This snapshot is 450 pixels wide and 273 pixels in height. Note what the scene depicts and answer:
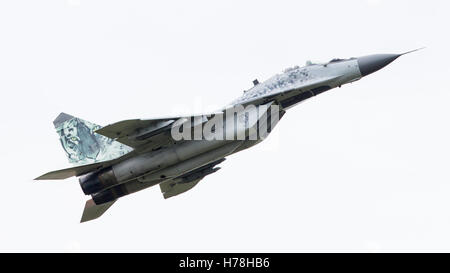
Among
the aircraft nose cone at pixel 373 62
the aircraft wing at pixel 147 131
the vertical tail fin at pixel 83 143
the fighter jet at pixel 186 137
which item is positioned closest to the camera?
the aircraft wing at pixel 147 131

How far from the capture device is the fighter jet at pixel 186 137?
2409 centimetres

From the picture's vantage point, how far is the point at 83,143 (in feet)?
84.2

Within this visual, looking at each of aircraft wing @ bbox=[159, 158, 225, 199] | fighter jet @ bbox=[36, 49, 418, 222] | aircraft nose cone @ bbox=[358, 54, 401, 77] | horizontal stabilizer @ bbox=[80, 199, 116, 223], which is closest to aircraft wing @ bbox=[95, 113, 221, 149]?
fighter jet @ bbox=[36, 49, 418, 222]

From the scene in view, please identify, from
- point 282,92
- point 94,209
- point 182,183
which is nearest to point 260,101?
point 282,92

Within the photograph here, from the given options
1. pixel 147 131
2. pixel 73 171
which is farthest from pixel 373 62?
pixel 73 171

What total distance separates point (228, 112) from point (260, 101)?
1088 mm

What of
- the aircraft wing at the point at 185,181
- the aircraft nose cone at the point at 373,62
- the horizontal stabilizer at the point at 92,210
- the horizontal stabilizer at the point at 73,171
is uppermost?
the aircraft nose cone at the point at 373,62

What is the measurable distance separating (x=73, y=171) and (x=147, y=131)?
2.89 meters

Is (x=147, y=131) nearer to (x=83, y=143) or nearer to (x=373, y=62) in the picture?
(x=83, y=143)

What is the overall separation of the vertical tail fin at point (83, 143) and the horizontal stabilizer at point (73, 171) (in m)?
0.20

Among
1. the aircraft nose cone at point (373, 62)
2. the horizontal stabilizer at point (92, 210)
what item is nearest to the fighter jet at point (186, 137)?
the aircraft nose cone at point (373, 62)

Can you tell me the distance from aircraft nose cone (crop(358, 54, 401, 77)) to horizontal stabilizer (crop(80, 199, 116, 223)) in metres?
9.00

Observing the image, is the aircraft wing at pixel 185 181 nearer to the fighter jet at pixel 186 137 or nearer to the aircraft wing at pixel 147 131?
the fighter jet at pixel 186 137

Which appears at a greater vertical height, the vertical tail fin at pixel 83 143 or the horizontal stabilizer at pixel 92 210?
the vertical tail fin at pixel 83 143
